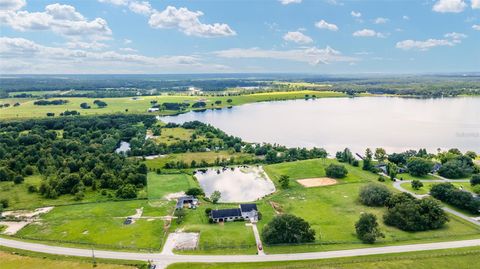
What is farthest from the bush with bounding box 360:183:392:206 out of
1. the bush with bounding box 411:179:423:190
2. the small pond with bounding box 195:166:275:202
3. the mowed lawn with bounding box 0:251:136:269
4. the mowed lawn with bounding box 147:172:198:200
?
the mowed lawn with bounding box 0:251:136:269

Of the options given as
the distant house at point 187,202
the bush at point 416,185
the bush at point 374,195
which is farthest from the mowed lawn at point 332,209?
the distant house at point 187,202

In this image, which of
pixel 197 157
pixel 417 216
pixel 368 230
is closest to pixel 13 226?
pixel 197 157

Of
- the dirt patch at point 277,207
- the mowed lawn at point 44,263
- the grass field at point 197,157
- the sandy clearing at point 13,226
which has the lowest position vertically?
the mowed lawn at point 44,263

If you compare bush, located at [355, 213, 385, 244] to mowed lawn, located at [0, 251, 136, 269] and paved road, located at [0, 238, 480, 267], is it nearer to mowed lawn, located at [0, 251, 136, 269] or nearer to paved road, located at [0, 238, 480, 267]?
paved road, located at [0, 238, 480, 267]

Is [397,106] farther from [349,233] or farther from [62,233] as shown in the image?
[62,233]

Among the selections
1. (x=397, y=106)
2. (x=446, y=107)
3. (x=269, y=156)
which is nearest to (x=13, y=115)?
(x=269, y=156)

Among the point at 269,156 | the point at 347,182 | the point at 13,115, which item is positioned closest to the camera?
the point at 347,182

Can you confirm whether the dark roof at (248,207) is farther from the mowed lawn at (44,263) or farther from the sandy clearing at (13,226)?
the sandy clearing at (13,226)
